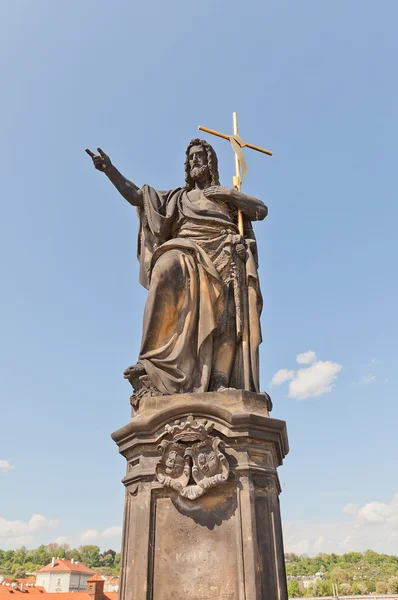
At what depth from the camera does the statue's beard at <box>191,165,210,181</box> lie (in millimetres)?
8414

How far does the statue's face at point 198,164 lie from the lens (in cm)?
842

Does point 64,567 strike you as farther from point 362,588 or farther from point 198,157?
point 198,157

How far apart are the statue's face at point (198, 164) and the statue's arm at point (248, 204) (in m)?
0.65

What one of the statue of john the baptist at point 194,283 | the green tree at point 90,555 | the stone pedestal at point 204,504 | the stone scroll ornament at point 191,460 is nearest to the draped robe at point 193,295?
the statue of john the baptist at point 194,283

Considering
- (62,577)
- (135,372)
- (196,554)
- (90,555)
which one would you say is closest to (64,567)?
(62,577)

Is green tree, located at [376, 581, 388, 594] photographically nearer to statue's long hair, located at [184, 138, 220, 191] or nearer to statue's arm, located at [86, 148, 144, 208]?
statue's long hair, located at [184, 138, 220, 191]

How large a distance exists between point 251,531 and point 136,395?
2071 millimetres

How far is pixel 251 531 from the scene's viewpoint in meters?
5.43

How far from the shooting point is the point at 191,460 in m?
5.76

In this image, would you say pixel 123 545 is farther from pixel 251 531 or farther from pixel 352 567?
pixel 352 567

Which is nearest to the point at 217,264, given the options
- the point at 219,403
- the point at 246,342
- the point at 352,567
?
the point at 246,342

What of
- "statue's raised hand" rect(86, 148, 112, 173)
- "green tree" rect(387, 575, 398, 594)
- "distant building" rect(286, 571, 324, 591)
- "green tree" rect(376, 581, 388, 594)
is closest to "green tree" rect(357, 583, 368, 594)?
"green tree" rect(376, 581, 388, 594)

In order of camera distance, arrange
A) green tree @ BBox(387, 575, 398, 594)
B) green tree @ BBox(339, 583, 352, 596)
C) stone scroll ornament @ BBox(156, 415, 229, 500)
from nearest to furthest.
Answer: stone scroll ornament @ BBox(156, 415, 229, 500) → green tree @ BBox(387, 575, 398, 594) → green tree @ BBox(339, 583, 352, 596)

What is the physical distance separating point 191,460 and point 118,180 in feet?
14.2
